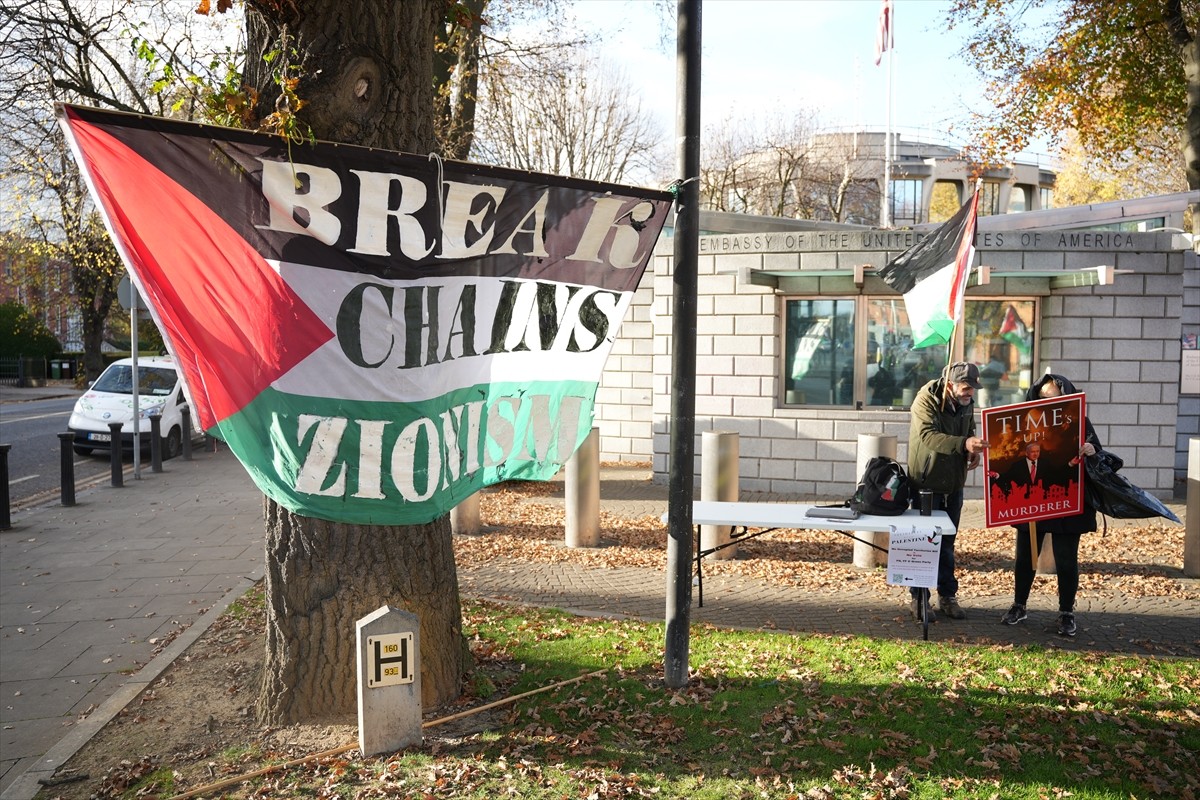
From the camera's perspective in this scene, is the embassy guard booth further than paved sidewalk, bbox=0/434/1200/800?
Yes

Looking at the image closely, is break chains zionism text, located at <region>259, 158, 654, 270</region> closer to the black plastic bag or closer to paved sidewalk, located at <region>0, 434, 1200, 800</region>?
paved sidewalk, located at <region>0, 434, 1200, 800</region>

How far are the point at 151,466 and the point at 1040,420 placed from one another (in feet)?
50.5

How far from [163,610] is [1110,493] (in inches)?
292

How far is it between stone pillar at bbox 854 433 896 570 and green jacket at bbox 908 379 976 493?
189 cm

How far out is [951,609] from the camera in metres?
7.25

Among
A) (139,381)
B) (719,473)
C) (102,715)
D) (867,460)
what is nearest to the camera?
(102,715)

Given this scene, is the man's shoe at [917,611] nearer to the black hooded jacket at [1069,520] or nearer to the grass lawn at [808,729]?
the grass lawn at [808,729]

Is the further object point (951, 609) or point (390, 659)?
point (951, 609)

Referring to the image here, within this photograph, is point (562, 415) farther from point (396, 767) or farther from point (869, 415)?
point (869, 415)

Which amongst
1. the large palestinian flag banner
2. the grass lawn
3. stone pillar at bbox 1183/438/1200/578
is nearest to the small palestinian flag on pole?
the grass lawn

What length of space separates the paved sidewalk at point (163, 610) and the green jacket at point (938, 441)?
107 centimetres

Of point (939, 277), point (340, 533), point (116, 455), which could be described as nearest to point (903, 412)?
point (939, 277)

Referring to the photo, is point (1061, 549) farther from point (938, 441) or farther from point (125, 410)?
point (125, 410)

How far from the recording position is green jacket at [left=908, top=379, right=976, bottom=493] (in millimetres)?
7109
